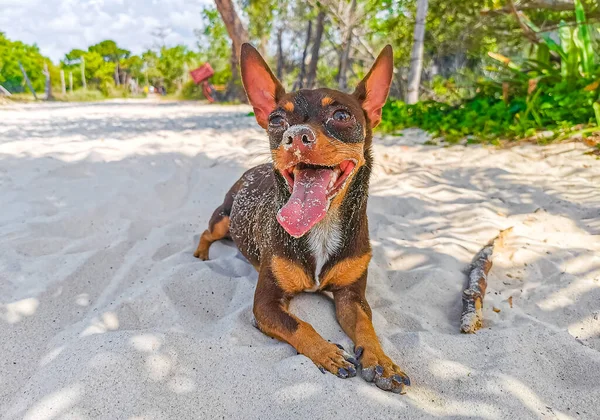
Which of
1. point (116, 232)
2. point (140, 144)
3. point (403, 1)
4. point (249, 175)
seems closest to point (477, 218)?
point (249, 175)

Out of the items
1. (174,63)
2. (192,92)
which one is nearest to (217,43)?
(192,92)

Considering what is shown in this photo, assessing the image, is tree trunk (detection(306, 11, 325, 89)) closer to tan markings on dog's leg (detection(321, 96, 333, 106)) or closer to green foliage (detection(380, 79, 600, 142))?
green foliage (detection(380, 79, 600, 142))

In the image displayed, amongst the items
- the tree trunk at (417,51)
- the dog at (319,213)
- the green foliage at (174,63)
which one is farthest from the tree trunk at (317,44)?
the green foliage at (174,63)

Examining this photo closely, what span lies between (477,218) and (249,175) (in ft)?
7.26

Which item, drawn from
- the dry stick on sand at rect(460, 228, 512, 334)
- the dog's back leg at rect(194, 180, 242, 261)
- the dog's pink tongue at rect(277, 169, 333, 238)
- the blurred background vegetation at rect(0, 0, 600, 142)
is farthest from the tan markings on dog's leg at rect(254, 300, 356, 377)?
the blurred background vegetation at rect(0, 0, 600, 142)

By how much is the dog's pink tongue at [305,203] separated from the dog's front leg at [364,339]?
548 millimetres

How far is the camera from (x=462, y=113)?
757cm

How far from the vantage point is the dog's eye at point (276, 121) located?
250 cm

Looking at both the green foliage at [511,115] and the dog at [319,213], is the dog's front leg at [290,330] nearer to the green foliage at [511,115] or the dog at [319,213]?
the dog at [319,213]

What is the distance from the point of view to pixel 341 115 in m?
2.45

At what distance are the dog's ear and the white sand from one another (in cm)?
118

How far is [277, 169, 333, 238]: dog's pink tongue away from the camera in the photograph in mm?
2219

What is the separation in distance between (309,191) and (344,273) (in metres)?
0.59

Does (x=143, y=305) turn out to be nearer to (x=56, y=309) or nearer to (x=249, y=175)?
(x=56, y=309)
